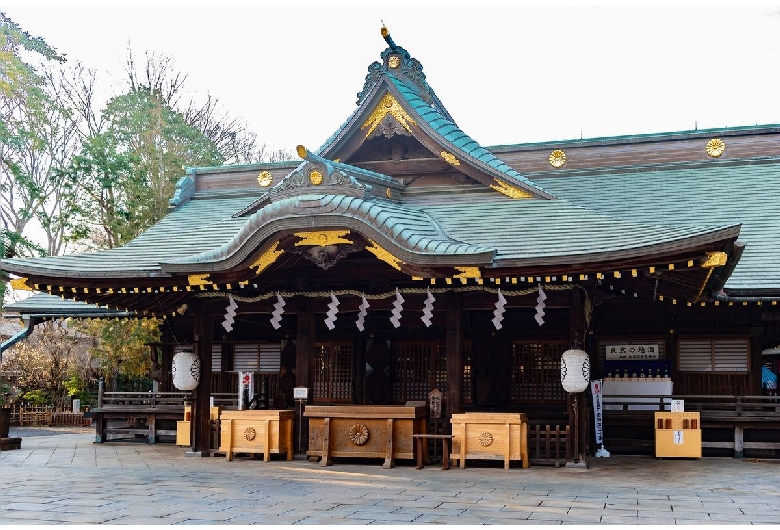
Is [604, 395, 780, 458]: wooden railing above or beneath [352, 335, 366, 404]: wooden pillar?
beneath

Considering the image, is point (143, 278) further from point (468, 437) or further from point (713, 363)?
point (713, 363)

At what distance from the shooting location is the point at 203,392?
16.5 meters

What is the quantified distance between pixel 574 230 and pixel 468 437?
12.3 feet

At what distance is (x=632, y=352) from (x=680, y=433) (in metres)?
2.18

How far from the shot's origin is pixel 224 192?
71.9 ft

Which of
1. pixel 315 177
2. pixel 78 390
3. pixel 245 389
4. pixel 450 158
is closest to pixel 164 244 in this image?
pixel 245 389

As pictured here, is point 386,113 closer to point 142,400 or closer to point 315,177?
point 315,177

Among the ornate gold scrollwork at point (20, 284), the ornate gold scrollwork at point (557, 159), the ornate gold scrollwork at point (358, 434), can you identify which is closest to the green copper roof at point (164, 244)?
the ornate gold scrollwork at point (20, 284)

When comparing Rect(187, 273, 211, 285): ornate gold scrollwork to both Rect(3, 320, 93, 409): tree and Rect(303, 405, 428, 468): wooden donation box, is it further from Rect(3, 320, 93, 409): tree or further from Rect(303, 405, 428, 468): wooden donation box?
Rect(3, 320, 93, 409): tree

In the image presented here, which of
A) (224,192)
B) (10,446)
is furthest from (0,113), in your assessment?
(10,446)

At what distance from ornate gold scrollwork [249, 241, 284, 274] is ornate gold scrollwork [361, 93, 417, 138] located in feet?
13.8

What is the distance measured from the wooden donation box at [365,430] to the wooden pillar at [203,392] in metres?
2.33

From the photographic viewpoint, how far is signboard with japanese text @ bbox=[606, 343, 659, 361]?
685 inches

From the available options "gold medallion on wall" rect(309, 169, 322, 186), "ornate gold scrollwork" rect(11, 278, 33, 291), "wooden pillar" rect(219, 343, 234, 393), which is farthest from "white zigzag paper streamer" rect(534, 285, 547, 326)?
A: "ornate gold scrollwork" rect(11, 278, 33, 291)
